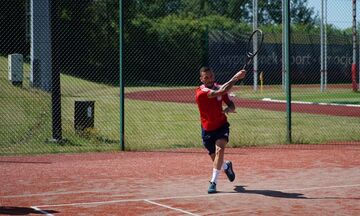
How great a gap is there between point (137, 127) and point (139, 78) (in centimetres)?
1428

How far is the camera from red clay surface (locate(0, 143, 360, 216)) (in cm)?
841

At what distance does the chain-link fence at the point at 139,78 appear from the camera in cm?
1645

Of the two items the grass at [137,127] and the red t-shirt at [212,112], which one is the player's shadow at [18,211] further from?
the grass at [137,127]

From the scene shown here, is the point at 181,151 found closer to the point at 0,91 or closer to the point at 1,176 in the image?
the point at 1,176

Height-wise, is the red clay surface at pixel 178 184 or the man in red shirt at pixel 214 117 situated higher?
the man in red shirt at pixel 214 117

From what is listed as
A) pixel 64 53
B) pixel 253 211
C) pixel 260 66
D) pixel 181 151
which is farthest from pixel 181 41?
pixel 253 211

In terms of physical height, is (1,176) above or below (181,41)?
below

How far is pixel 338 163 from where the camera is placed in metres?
12.6

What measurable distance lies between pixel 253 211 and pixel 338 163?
16.1ft

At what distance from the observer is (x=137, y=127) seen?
808 inches

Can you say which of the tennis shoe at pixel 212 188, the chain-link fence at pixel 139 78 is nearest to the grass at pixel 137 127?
the chain-link fence at pixel 139 78

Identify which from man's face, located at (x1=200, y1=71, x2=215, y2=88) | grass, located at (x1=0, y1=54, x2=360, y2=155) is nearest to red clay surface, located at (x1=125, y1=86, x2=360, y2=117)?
grass, located at (x1=0, y1=54, x2=360, y2=155)

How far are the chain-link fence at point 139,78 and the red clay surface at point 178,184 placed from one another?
6.11ft

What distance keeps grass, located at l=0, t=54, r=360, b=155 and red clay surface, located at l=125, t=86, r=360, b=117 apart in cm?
130
